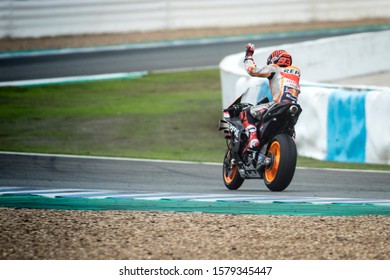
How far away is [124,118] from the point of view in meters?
18.7

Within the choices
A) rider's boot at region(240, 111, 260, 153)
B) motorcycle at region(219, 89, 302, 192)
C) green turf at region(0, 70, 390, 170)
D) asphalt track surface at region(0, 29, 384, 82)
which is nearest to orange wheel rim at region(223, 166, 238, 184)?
motorcycle at region(219, 89, 302, 192)

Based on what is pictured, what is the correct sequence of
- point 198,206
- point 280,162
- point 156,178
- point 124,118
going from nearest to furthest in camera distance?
point 198,206, point 280,162, point 156,178, point 124,118

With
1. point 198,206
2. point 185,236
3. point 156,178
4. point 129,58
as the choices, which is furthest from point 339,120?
point 129,58

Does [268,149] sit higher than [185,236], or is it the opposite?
[268,149]

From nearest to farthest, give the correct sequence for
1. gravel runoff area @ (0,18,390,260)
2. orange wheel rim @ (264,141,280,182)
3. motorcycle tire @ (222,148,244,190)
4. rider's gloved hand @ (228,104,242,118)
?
gravel runoff area @ (0,18,390,260)
orange wheel rim @ (264,141,280,182)
rider's gloved hand @ (228,104,242,118)
motorcycle tire @ (222,148,244,190)

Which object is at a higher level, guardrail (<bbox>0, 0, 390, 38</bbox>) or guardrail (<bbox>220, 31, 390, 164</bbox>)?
guardrail (<bbox>0, 0, 390, 38</bbox>)

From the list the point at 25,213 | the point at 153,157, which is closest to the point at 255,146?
the point at 25,213

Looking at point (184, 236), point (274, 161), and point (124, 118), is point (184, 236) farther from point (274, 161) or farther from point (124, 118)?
point (124, 118)

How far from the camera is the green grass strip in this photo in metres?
9.32

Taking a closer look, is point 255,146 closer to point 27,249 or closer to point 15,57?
point 27,249

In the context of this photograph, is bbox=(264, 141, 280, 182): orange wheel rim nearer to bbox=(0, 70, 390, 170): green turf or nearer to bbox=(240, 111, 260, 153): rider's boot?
bbox=(240, 111, 260, 153): rider's boot

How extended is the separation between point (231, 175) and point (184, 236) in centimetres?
337

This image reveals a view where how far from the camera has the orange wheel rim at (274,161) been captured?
1032 cm

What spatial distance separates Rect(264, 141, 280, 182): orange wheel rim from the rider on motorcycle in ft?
0.82
